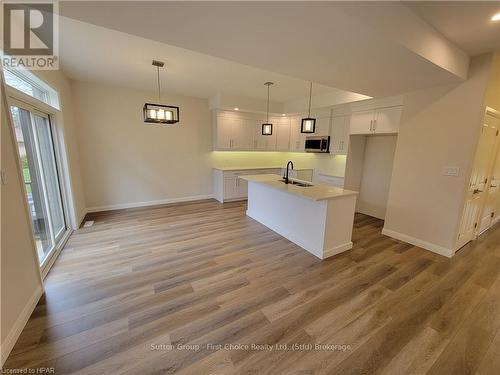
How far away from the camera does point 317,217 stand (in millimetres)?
3047

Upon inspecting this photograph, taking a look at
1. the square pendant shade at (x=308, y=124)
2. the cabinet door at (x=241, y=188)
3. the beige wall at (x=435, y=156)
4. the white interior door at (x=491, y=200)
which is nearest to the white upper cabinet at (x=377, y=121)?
the beige wall at (x=435, y=156)

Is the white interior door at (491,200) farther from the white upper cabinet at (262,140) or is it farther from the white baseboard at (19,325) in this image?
the white baseboard at (19,325)

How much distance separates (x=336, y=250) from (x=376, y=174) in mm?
2632

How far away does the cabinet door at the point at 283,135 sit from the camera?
6320mm

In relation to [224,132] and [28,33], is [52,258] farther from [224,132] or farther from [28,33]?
[224,132]

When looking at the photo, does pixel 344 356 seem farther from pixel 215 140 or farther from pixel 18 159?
pixel 215 140

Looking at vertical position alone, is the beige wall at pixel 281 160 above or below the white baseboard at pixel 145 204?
above

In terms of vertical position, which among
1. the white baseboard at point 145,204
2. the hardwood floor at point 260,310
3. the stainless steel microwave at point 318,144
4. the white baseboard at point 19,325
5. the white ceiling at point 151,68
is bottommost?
the hardwood floor at point 260,310

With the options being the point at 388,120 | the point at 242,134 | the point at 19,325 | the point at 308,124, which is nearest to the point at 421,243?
the point at 388,120

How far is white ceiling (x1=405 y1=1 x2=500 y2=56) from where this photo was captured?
1801 millimetres

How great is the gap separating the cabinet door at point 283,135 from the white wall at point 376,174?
2210mm

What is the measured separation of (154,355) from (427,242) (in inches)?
156

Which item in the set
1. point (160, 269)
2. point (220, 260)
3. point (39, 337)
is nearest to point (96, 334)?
point (39, 337)

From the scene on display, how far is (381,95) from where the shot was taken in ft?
12.0
